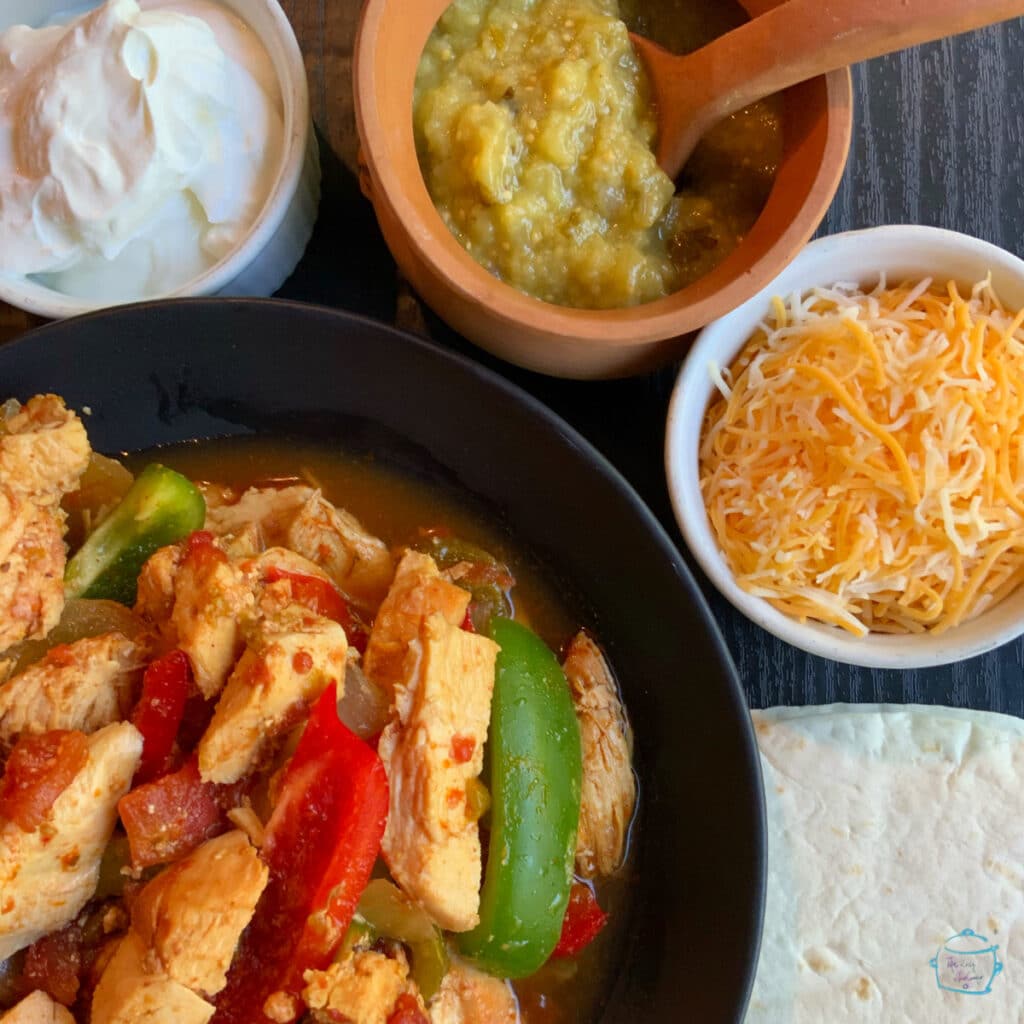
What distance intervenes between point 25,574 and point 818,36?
161 cm

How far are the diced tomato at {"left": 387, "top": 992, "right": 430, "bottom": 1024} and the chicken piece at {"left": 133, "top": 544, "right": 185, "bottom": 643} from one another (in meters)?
0.73

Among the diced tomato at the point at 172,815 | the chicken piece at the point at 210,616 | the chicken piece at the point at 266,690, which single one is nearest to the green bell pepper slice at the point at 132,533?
the chicken piece at the point at 210,616

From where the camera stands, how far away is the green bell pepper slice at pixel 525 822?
1.70 meters

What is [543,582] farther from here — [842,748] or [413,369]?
[842,748]

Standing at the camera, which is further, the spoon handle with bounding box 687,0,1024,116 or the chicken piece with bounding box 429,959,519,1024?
the chicken piece with bounding box 429,959,519,1024

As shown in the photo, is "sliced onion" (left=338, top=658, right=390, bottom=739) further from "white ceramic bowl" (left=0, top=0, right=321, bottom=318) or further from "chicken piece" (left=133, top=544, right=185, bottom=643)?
"white ceramic bowl" (left=0, top=0, right=321, bottom=318)

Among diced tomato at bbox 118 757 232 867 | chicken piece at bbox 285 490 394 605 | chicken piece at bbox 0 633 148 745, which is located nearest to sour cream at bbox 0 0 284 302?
chicken piece at bbox 285 490 394 605

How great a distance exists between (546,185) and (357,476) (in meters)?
0.75

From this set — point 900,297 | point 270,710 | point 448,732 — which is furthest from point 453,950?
point 900,297

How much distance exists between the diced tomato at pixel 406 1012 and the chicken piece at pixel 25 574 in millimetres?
873

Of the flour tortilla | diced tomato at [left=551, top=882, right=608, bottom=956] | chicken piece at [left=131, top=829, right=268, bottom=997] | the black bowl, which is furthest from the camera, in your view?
the flour tortilla

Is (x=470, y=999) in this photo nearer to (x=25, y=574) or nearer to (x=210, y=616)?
(x=210, y=616)

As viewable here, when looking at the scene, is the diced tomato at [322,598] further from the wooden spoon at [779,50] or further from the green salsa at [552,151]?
the wooden spoon at [779,50]

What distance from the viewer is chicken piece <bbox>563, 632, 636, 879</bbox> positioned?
1962 millimetres
